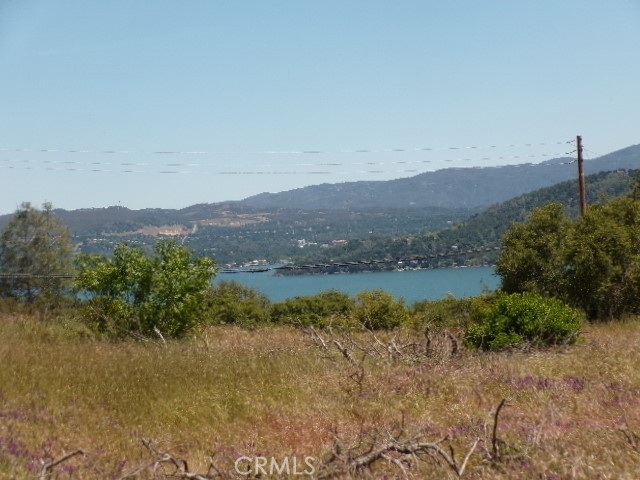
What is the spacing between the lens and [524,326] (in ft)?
47.1

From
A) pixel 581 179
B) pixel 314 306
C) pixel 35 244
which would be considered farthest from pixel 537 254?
pixel 35 244

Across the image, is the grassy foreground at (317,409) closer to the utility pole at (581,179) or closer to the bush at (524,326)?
the bush at (524,326)

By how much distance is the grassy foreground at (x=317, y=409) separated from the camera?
→ 472 centimetres

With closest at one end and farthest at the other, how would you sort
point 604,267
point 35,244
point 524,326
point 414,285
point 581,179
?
1. point 524,326
2. point 604,267
3. point 581,179
4. point 35,244
5. point 414,285

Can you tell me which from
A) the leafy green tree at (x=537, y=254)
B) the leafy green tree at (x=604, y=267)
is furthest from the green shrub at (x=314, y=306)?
the leafy green tree at (x=604, y=267)

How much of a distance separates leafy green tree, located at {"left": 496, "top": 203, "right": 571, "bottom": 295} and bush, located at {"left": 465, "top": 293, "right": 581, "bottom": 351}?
35.8 feet

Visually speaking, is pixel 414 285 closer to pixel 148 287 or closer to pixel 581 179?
pixel 581 179

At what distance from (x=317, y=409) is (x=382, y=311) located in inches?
847

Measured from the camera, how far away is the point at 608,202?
95.7 ft

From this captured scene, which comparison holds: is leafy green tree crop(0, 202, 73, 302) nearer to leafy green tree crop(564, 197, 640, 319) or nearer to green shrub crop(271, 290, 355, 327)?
green shrub crop(271, 290, 355, 327)

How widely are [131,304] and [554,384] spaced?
45.4 feet

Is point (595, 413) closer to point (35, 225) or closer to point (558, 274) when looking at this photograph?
point (558, 274)

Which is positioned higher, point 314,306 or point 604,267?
point 604,267

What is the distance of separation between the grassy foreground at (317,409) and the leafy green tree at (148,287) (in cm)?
585
